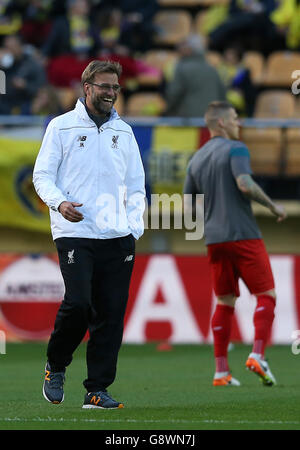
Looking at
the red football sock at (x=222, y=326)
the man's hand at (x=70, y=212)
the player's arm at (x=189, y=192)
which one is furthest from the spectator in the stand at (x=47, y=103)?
the man's hand at (x=70, y=212)

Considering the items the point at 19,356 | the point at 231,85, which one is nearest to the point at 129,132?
the point at 19,356

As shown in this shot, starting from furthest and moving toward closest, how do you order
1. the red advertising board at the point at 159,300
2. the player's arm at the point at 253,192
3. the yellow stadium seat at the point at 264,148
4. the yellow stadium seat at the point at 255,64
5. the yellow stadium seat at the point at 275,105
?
the yellow stadium seat at the point at 255,64
the yellow stadium seat at the point at 275,105
the yellow stadium seat at the point at 264,148
the red advertising board at the point at 159,300
the player's arm at the point at 253,192

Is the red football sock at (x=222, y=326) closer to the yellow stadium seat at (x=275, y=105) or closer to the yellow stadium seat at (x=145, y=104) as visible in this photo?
the yellow stadium seat at (x=145, y=104)

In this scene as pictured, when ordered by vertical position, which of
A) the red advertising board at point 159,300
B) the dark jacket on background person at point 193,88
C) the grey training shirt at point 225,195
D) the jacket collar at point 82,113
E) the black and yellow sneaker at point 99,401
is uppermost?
the dark jacket on background person at point 193,88

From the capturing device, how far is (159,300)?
1441cm

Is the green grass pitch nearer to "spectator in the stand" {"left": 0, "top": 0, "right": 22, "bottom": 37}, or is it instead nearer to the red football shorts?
the red football shorts

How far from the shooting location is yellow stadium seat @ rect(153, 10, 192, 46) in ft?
61.1

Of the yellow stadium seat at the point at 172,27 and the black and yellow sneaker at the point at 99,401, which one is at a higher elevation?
the yellow stadium seat at the point at 172,27

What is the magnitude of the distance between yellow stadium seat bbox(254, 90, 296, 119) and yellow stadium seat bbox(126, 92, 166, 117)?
56.1 inches

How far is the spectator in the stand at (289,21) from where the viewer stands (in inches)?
693

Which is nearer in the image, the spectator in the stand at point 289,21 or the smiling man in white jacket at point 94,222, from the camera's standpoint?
the smiling man in white jacket at point 94,222

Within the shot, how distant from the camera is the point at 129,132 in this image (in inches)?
297

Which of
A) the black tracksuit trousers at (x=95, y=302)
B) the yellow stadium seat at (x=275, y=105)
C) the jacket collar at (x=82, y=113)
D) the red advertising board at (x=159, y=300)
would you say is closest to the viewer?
the black tracksuit trousers at (x=95, y=302)

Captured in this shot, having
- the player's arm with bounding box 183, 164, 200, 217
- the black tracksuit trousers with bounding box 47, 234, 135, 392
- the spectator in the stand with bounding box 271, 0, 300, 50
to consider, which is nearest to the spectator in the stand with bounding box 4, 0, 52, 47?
the spectator in the stand with bounding box 271, 0, 300, 50
